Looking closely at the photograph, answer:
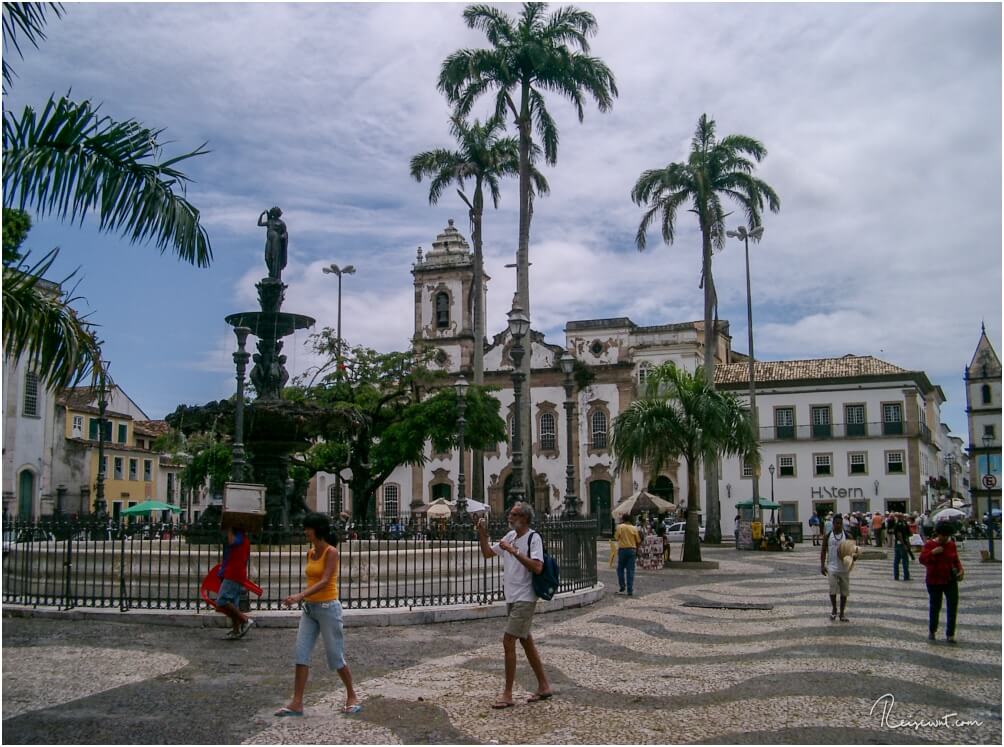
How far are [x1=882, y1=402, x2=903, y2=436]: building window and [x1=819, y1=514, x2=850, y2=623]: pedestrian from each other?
128ft

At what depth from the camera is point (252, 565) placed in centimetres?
1238

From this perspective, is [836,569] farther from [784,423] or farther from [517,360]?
[784,423]

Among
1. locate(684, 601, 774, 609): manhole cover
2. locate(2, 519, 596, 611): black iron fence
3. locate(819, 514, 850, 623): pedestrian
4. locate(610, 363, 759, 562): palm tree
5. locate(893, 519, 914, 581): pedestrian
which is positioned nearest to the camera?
locate(819, 514, 850, 623): pedestrian

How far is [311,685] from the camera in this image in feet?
25.4

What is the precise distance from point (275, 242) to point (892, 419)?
39738 mm

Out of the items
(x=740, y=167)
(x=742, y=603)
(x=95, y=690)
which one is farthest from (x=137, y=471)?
(x=95, y=690)

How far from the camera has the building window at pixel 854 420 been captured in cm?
4888

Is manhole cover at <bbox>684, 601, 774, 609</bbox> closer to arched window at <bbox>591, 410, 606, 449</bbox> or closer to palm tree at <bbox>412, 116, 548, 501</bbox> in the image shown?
palm tree at <bbox>412, 116, 548, 501</bbox>

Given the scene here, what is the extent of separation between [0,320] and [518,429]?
45.1 feet

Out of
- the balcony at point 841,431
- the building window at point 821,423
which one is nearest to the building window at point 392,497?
the balcony at point 841,431

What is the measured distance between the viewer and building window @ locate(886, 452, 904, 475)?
48062 millimetres

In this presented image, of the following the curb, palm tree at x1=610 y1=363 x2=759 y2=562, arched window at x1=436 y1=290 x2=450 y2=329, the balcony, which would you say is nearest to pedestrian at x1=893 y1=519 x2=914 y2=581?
palm tree at x1=610 y1=363 x2=759 y2=562

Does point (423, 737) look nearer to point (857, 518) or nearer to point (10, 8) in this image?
point (10, 8)

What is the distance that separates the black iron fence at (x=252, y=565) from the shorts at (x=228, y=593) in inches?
51.5
